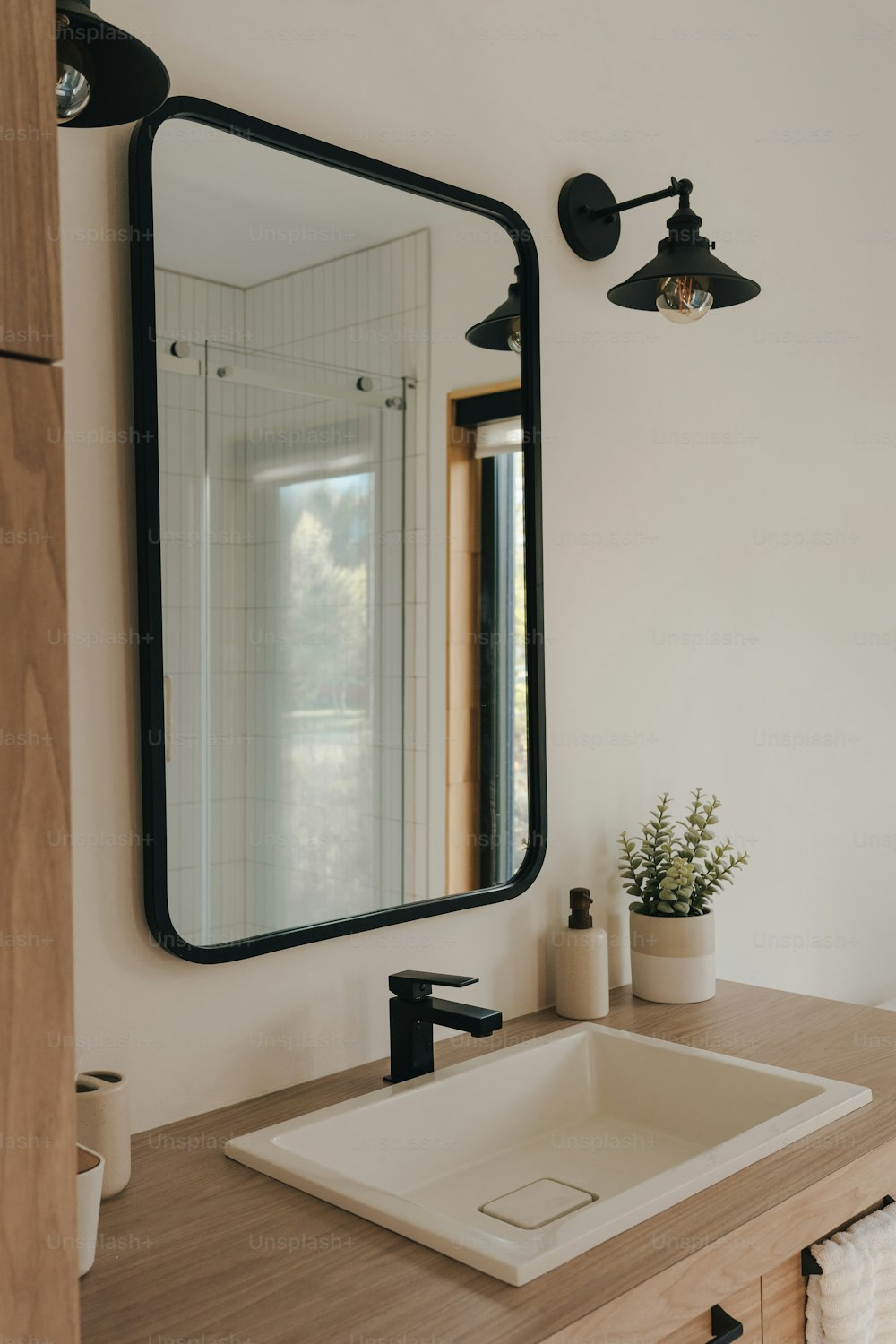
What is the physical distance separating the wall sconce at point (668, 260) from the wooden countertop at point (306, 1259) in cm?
112

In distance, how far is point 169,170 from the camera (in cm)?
130

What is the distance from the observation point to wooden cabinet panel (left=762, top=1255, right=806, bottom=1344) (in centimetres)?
116

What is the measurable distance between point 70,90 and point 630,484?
3.58ft

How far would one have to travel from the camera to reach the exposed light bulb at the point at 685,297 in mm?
1695

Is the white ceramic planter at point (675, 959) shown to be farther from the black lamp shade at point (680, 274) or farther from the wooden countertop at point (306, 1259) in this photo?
the black lamp shade at point (680, 274)

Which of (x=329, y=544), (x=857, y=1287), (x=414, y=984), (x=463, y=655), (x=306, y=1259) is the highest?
(x=329, y=544)

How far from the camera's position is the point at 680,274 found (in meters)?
1.65

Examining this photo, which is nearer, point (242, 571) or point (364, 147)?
point (242, 571)

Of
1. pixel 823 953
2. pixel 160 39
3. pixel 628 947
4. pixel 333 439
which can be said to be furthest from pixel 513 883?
pixel 160 39

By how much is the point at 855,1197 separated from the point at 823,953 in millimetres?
1218

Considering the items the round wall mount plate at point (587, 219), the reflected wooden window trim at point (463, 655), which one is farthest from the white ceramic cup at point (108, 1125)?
the round wall mount plate at point (587, 219)

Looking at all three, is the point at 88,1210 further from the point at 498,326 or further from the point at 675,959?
the point at 498,326

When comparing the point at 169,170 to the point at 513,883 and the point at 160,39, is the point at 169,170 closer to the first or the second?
the point at 160,39

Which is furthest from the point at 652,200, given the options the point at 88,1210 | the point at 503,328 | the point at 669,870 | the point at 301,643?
the point at 88,1210
